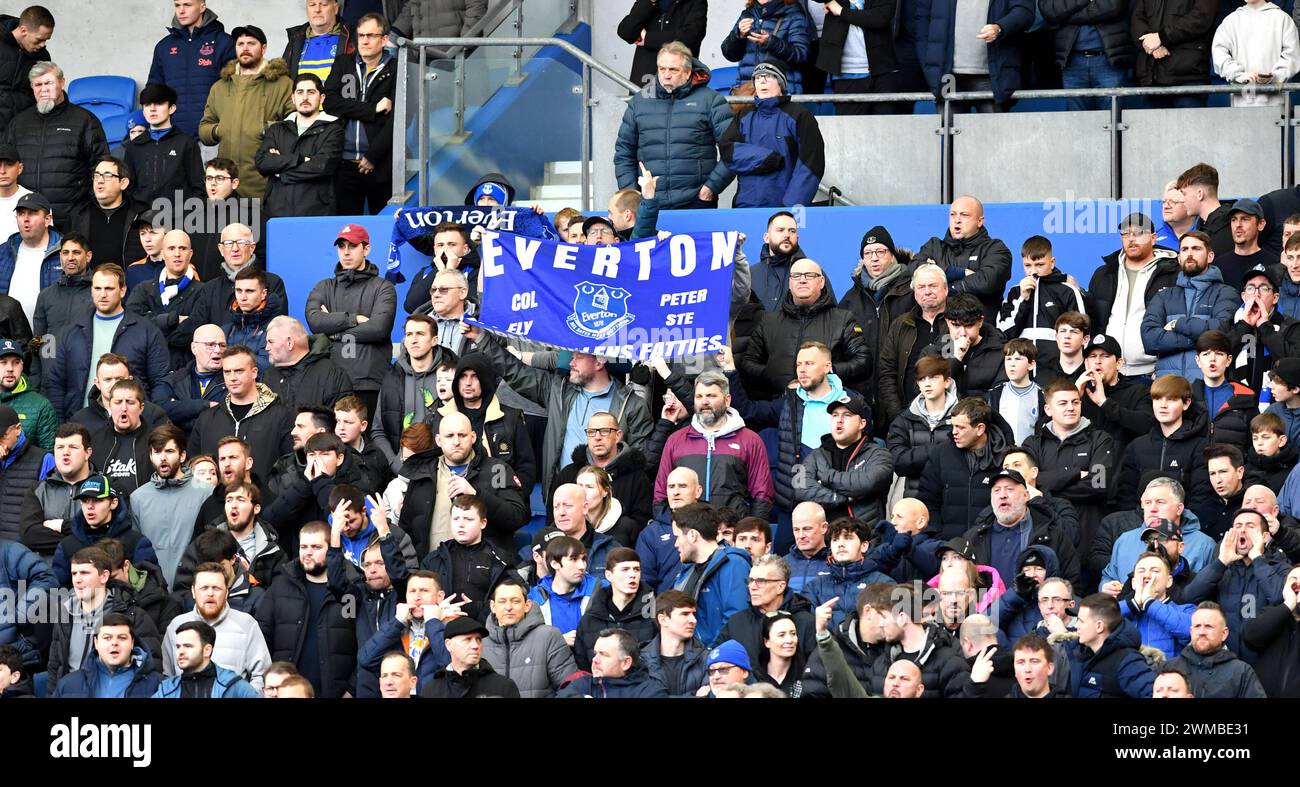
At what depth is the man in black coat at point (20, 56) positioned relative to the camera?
17562 millimetres

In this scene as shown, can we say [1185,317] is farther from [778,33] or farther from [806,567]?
[778,33]

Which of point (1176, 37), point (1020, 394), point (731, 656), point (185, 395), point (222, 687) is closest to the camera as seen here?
point (731, 656)

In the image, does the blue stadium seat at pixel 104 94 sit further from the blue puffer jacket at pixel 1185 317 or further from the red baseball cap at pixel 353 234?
the blue puffer jacket at pixel 1185 317

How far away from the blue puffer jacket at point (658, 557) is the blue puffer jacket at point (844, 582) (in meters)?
0.77

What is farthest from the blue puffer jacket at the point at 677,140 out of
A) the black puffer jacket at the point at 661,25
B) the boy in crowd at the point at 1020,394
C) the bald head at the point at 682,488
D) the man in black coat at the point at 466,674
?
the man in black coat at the point at 466,674

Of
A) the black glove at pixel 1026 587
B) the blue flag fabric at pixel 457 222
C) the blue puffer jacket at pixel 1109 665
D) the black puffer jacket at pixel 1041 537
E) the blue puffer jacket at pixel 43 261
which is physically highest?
the blue flag fabric at pixel 457 222

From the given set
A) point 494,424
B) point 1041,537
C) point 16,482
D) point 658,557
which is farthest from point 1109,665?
point 16,482

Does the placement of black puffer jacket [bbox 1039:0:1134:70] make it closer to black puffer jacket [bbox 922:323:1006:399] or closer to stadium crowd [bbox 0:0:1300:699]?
stadium crowd [bbox 0:0:1300:699]

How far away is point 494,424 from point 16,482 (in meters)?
2.70

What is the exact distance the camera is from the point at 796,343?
1409cm
